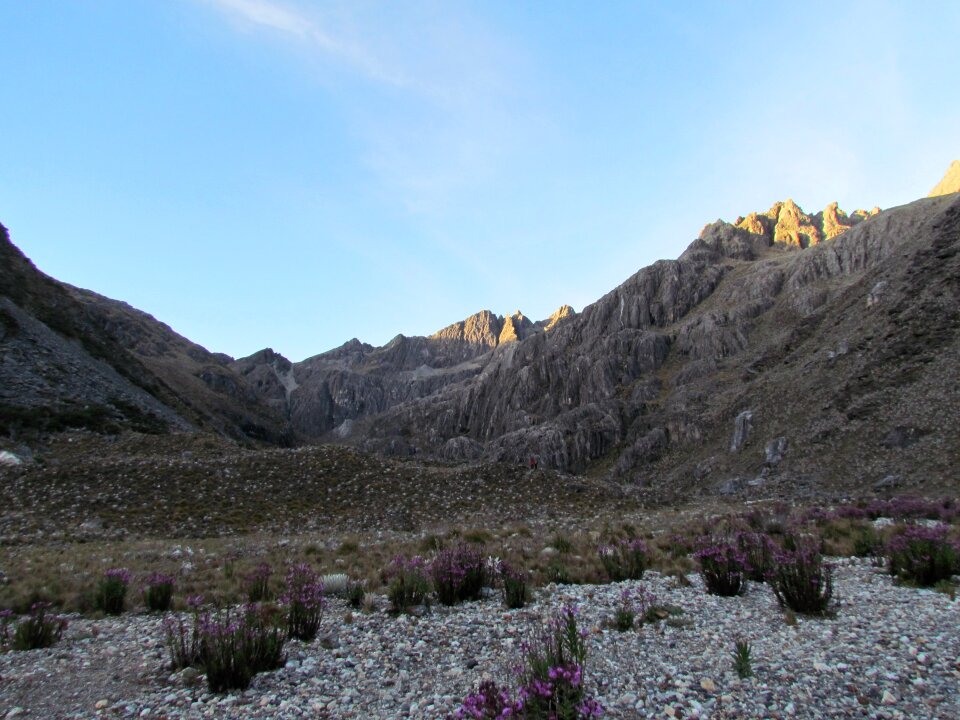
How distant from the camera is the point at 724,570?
40.6 feet

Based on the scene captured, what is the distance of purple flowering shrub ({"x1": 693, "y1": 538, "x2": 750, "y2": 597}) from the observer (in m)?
12.1

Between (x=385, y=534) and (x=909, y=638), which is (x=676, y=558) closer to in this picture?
(x=909, y=638)

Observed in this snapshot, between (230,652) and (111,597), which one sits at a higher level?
(230,652)

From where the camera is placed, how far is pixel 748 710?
252 inches

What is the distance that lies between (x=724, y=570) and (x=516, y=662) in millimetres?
6674

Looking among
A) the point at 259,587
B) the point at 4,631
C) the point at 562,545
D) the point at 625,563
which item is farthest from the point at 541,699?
the point at 562,545

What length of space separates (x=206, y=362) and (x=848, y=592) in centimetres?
20467

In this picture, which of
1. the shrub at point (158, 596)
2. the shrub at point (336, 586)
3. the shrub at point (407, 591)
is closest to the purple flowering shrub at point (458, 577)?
the shrub at point (407, 591)

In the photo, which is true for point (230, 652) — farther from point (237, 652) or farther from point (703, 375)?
point (703, 375)

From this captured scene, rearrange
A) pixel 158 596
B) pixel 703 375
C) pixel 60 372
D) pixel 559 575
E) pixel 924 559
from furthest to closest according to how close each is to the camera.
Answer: pixel 703 375
pixel 60 372
pixel 559 575
pixel 924 559
pixel 158 596

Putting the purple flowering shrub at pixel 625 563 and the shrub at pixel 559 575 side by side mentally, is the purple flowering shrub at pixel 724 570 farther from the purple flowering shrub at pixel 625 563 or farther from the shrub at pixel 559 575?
the shrub at pixel 559 575

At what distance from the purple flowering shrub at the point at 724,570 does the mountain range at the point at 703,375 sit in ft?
101

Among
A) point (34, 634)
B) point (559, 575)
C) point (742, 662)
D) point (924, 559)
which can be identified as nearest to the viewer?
point (742, 662)

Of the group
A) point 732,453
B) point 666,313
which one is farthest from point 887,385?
point 666,313
